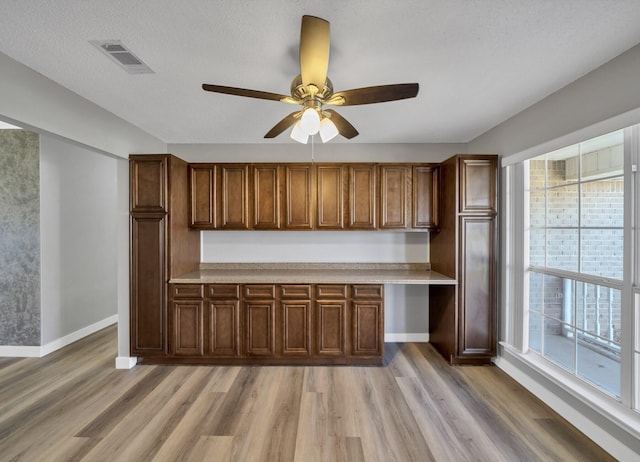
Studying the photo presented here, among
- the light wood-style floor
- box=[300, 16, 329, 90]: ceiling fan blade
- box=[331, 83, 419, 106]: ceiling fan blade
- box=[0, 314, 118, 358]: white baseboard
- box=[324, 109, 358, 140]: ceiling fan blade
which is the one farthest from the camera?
box=[0, 314, 118, 358]: white baseboard

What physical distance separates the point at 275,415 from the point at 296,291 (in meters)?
1.18

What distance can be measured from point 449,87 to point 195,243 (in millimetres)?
3234

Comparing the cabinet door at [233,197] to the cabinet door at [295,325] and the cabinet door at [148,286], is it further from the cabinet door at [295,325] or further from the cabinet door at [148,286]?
the cabinet door at [295,325]

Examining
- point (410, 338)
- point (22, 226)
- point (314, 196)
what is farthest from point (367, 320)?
point (22, 226)

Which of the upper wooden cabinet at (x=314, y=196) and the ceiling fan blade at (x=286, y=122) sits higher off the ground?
the ceiling fan blade at (x=286, y=122)

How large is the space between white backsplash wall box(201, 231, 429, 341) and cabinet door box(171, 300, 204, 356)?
85 cm

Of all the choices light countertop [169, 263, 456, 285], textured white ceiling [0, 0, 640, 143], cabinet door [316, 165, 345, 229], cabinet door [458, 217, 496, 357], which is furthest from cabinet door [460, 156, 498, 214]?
cabinet door [316, 165, 345, 229]

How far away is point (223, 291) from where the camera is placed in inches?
125

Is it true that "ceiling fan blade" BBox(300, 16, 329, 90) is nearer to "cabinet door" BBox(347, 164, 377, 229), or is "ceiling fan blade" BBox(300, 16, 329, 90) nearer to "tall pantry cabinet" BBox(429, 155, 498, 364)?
"cabinet door" BBox(347, 164, 377, 229)

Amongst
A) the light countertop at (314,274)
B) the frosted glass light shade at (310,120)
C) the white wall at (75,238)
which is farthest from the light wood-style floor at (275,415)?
the frosted glass light shade at (310,120)

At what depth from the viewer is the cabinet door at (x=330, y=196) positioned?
3531 millimetres

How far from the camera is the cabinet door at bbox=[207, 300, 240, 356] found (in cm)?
316

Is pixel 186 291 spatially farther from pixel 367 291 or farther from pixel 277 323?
pixel 367 291

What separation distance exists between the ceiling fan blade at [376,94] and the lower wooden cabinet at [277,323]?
1.94 meters
